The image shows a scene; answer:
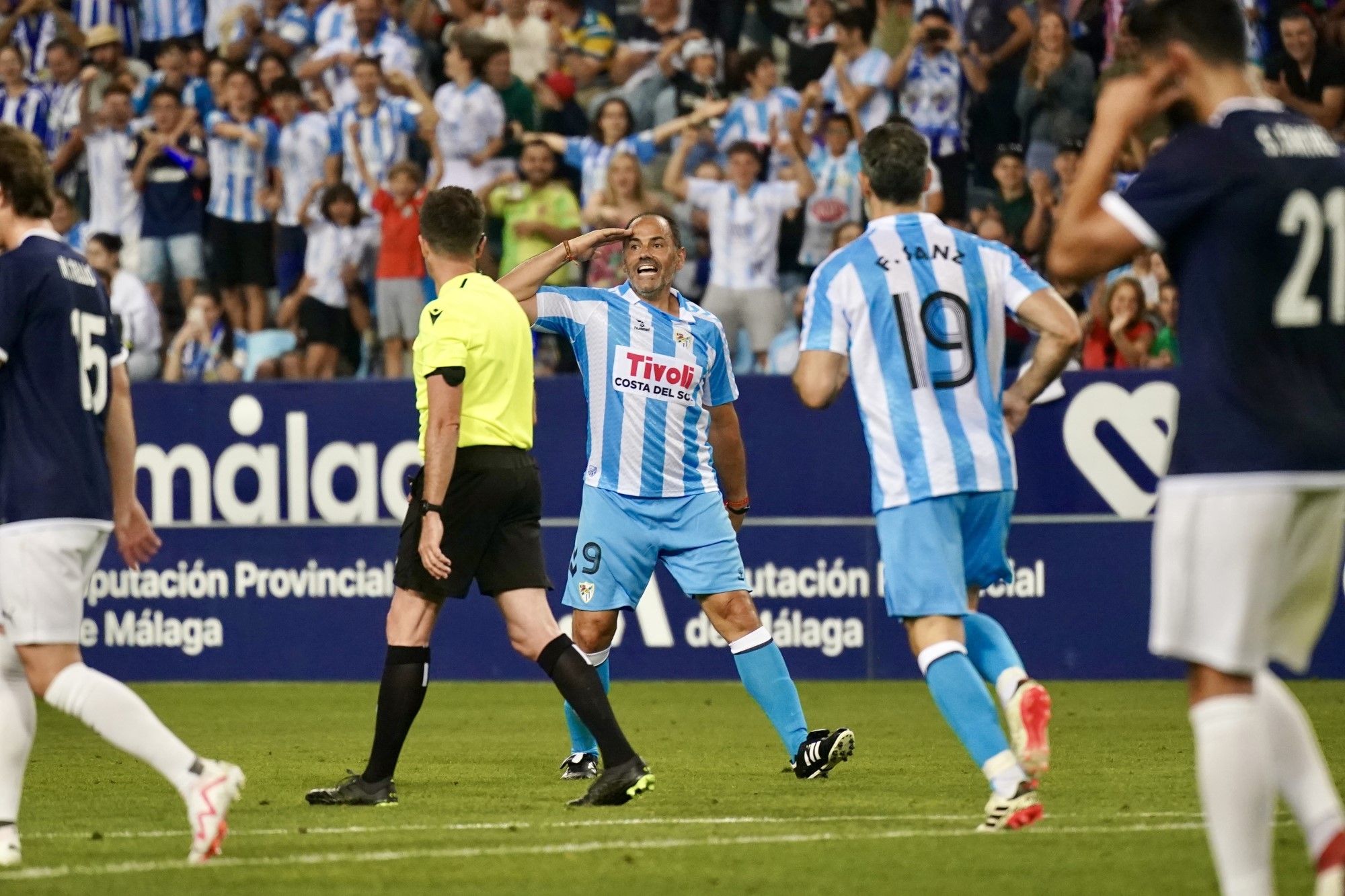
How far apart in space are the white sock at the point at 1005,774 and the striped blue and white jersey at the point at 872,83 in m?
10.4

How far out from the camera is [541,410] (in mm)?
14438

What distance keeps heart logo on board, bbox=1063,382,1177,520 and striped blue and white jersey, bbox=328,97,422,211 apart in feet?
21.2

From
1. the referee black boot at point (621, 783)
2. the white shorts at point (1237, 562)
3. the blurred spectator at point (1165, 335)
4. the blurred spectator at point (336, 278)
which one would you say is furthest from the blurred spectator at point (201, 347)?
the white shorts at point (1237, 562)

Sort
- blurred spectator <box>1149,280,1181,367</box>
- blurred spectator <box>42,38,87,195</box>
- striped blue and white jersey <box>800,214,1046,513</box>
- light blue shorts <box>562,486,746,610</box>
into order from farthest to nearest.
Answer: blurred spectator <box>42,38,87,195</box>, blurred spectator <box>1149,280,1181,367</box>, light blue shorts <box>562,486,746,610</box>, striped blue and white jersey <box>800,214,1046,513</box>

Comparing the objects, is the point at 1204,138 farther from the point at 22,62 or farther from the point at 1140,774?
the point at 22,62

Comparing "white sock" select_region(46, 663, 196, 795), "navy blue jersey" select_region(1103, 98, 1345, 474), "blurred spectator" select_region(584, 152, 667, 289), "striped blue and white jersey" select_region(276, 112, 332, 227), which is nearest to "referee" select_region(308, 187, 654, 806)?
"white sock" select_region(46, 663, 196, 795)

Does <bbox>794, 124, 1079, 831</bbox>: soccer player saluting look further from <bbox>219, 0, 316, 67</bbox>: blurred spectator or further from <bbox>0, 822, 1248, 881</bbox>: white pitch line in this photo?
<bbox>219, 0, 316, 67</bbox>: blurred spectator

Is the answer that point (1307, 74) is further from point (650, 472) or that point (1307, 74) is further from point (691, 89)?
point (650, 472)

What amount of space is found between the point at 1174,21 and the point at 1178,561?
133 centimetres

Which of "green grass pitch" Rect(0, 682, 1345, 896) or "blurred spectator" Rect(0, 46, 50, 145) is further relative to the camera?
"blurred spectator" Rect(0, 46, 50, 145)

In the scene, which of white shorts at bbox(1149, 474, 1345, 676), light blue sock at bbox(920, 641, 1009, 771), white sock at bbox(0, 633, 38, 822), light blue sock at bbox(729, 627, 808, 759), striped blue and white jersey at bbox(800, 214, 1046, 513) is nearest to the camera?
white shorts at bbox(1149, 474, 1345, 676)

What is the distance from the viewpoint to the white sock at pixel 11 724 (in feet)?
21.2

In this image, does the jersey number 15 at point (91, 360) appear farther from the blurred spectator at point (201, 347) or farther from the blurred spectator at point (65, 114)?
the blurred spectator at point (65, 114)

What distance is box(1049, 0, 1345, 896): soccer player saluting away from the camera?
4.73 meters
